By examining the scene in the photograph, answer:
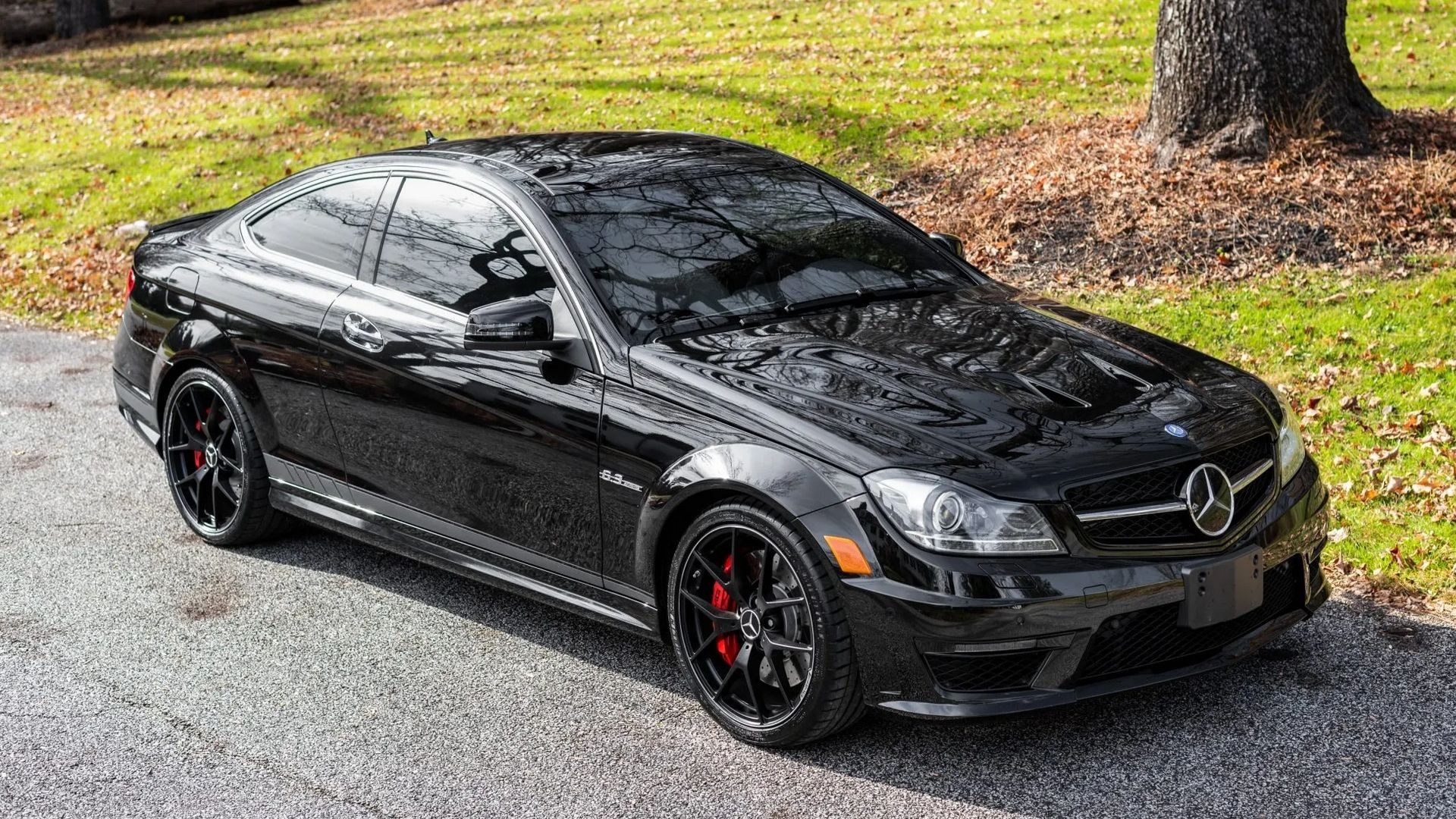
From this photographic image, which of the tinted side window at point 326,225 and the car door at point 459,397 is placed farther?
the tinted side window at point 326,225

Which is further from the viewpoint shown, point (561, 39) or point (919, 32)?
point (561, 39)

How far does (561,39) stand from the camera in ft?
62.8

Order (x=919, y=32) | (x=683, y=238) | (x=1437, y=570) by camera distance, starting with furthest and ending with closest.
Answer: (x=919, y=32) → (x=1437, y=570) → (x=683, y=238)

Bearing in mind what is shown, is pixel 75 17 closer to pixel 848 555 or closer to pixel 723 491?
pixel 723 491

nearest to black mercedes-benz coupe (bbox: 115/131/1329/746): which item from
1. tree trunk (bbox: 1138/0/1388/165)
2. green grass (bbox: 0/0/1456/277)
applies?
tree trunk (bbox: 1138/0/1388/165)

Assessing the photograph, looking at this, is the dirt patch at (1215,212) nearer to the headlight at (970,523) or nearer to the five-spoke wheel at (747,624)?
the five-spoke wheel at (747,624)

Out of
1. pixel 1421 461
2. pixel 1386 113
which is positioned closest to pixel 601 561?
pixel 1421 461

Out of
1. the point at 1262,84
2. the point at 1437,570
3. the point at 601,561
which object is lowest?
the point at 1437,570

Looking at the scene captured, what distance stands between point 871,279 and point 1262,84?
5820mm

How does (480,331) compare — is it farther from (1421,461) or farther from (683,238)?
(1421,461)

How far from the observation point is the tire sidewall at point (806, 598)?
398 centimetres

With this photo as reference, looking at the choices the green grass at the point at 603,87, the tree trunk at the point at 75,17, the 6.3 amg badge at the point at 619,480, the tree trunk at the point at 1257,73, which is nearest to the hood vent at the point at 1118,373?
the 6.3 amg badge at the point at 619,480

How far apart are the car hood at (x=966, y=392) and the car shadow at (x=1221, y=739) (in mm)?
744

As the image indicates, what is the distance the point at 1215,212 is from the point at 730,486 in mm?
→ 6199
